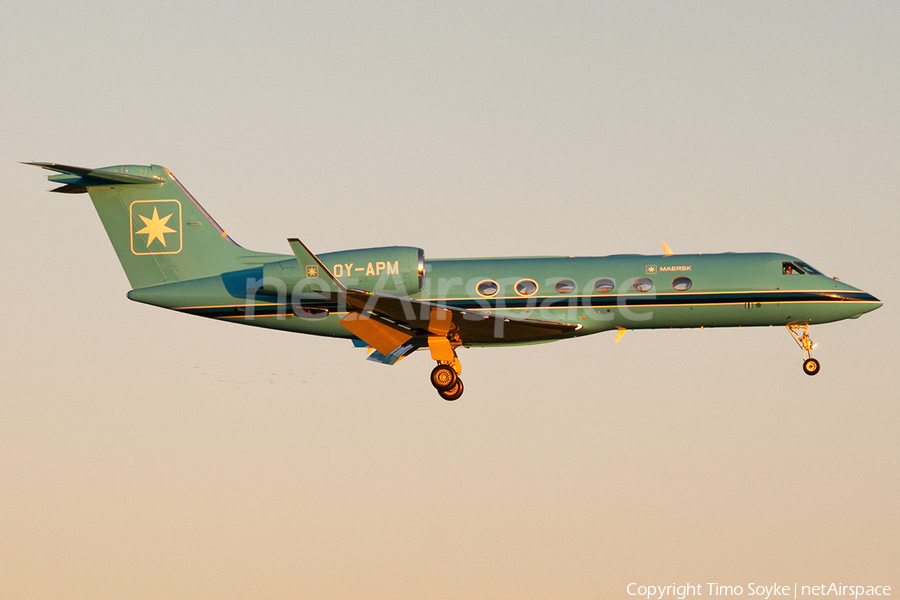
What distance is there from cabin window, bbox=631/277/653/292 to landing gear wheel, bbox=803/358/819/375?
171 inches

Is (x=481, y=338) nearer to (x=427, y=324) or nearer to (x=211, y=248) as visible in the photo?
(x=427, y=324)

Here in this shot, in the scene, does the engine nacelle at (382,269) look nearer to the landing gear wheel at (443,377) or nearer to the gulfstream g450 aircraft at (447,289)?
the gulfstream g450 aircraft at (447,289)

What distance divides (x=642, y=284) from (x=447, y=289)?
14.5 feet

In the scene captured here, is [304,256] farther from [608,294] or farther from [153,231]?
[608,294]

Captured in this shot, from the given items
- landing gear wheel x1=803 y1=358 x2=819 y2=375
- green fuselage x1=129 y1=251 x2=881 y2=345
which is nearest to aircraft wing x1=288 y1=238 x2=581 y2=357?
green fuselage x1=129 y1=251 x2=881 y2=345

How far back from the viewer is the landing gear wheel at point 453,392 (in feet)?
81.4

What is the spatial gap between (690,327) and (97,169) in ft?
47.4

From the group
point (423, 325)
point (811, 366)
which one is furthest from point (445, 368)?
point (811, 366)

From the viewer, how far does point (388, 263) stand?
79.2 feet

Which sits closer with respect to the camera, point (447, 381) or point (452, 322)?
point (452, 322)

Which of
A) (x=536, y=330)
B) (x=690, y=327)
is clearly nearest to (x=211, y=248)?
(x=536, y=330)

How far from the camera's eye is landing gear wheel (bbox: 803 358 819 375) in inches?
1002

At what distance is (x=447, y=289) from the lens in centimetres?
2494

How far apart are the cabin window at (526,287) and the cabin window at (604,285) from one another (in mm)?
1398
